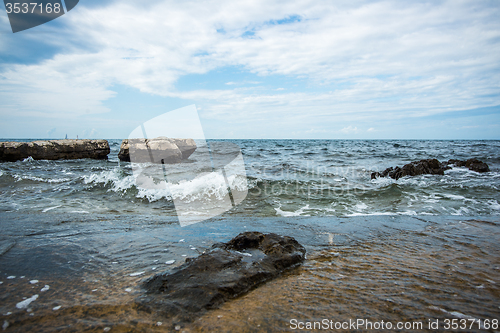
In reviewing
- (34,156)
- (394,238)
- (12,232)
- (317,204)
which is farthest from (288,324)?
(34,156)

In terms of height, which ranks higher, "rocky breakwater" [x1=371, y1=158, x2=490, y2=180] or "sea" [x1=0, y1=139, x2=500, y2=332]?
"rocky breakwater" [x1=371, y1=158, x2=490, y2=180]

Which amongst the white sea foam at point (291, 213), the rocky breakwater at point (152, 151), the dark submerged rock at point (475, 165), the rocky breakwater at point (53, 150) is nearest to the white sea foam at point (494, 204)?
the white sea foam at point (291, 213)

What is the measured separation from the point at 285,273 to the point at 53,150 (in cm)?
1594

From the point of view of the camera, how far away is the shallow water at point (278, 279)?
169 cm

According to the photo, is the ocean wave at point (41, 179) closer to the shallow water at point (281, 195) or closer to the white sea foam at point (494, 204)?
the shallow water at point (281, 195)

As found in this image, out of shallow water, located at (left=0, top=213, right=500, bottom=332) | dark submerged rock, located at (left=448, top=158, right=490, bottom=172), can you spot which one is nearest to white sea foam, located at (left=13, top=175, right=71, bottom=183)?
shallow water, located at (left=0, top=213, right=500, bottom=332)

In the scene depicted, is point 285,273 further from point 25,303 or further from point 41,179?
point 41,179

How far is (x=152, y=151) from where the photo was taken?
46.7 ft

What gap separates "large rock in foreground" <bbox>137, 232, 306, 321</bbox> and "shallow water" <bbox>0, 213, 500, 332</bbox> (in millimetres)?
93

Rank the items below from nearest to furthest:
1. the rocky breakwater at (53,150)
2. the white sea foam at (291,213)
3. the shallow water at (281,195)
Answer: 1. the white sea foam at (291,213)
2. the shallow water at (281,195)
3. the rocky breakwater at (53,150)

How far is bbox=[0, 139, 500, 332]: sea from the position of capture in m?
1.67

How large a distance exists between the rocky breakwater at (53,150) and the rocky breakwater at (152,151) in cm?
184

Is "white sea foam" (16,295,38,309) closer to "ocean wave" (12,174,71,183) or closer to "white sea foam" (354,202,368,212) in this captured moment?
"white sea foam" (354,202,368,212)

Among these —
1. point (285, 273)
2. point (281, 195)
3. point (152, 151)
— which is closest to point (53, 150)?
point (152, 151)
